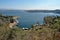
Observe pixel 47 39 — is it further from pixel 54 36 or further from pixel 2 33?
pixel 2 33

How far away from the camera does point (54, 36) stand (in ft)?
16.0

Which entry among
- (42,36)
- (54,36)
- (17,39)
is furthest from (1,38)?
(54,36)

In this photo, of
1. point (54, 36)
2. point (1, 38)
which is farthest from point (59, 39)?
point (1, 38)

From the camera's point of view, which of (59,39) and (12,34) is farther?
(12,34)

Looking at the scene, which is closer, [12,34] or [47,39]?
[47,39]

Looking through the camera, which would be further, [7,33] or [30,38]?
[7,33]

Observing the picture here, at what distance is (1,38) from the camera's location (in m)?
5.00

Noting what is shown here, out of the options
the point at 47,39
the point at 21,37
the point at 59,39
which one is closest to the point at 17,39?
the point at 21,37

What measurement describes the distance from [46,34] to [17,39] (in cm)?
102

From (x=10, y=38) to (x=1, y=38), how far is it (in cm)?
30

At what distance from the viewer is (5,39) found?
16.3ft

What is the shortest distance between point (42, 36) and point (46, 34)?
0.62 feet

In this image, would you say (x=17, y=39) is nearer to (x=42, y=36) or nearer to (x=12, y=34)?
(x=12, y=34)

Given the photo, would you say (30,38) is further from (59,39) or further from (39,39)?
(59,39)
